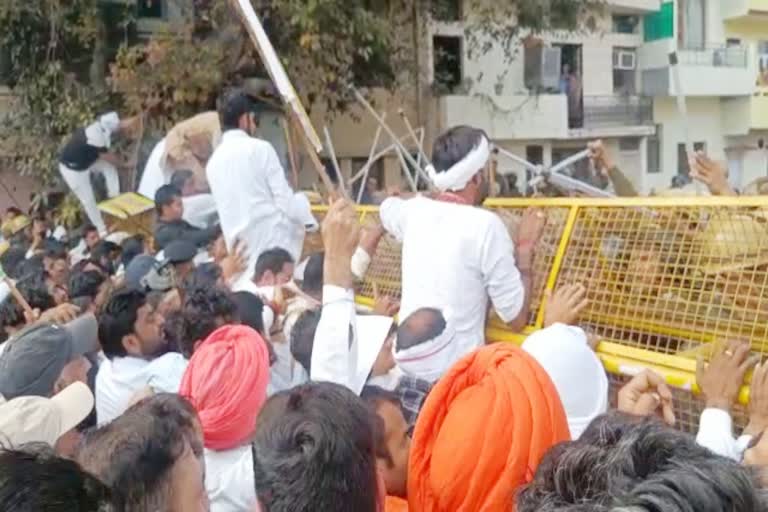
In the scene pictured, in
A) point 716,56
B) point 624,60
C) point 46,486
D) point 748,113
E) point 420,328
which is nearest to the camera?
point 46,486

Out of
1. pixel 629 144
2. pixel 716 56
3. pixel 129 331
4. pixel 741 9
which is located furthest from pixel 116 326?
pixel 741 9

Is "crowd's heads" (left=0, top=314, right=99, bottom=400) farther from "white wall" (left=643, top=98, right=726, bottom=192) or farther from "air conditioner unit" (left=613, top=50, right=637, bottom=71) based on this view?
"air conditioner unit" (left=613, top=50, right=637, bottom=71)

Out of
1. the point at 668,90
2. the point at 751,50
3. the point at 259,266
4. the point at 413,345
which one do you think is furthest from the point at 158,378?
the point at 751,50

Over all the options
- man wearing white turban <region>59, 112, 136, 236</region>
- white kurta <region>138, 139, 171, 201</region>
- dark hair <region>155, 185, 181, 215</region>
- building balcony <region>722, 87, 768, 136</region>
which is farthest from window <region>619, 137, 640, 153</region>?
dark hair <region>155, 185, 181, 215</region>

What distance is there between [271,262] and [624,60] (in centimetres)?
2560

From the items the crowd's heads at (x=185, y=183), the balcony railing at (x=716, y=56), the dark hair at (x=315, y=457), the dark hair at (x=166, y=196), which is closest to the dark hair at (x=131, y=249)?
the dark hair at (x=166, y=196)

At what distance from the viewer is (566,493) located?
126 centimetres

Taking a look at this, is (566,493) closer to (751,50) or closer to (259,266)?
(259,266)

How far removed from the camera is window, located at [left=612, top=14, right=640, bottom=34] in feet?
93.4

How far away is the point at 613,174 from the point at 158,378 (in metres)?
2.45

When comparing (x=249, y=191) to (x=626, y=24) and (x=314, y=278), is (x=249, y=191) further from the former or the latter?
(x=626, y=24)

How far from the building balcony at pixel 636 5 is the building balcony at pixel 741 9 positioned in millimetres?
3317

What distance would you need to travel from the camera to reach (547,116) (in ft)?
80.8

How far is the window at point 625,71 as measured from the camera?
28.4 m
